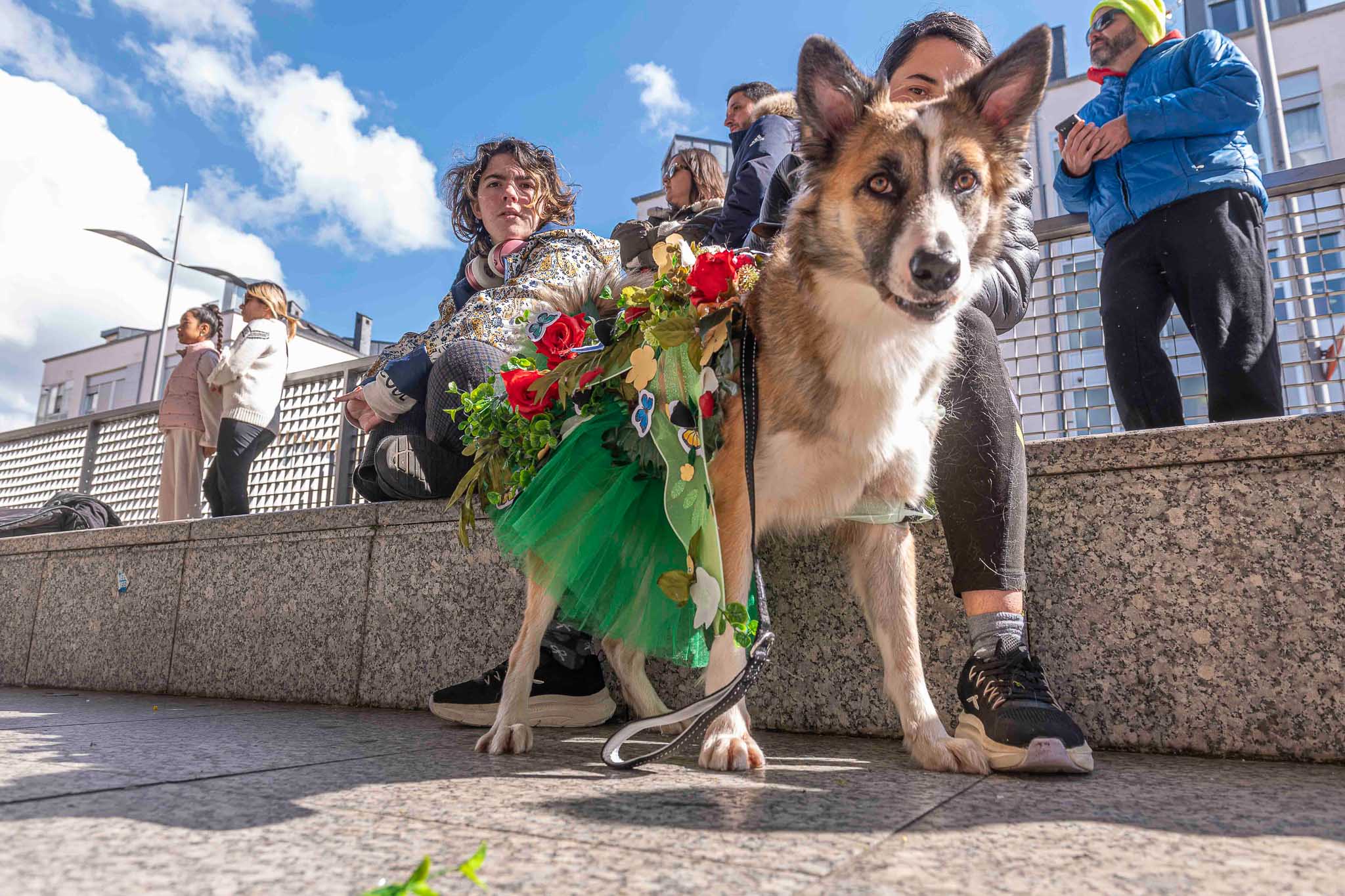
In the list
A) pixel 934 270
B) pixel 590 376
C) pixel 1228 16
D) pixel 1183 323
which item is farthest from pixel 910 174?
pixel 1228 16

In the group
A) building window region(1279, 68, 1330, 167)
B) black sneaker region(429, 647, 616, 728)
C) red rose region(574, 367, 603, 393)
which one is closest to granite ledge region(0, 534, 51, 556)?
black sneaker region(429, 647, 616, 728)

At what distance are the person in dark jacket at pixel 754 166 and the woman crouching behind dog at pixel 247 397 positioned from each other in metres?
4.35

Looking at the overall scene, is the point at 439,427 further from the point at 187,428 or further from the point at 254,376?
the point at 187,428

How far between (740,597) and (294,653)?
108 inches

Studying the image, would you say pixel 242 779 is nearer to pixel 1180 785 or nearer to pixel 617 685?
pixel 617 685

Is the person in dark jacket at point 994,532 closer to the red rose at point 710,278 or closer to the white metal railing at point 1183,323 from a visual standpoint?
the red rose at point 710,278


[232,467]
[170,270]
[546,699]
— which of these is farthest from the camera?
[170,270]

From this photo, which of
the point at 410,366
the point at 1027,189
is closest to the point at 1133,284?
the point at 1027,189

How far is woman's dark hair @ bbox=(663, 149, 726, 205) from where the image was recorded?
13.6 feet

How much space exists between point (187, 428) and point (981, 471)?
21.8 ft

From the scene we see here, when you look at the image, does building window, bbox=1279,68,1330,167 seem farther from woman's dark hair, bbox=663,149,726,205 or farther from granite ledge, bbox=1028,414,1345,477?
granite ledge, bbox=1028,414,1345,477

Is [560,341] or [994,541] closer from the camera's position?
[994,541]

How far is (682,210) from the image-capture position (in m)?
3.98

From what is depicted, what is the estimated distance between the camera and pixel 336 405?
22.9ft
